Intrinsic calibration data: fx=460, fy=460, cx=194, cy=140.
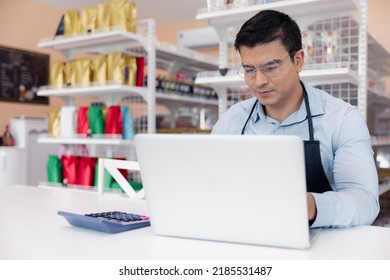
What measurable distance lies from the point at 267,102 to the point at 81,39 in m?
2.82

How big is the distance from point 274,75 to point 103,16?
2.76 metres

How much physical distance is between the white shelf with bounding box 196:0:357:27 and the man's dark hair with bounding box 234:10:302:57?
5.10ft

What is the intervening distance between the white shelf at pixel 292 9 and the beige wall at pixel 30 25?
2.91 meters

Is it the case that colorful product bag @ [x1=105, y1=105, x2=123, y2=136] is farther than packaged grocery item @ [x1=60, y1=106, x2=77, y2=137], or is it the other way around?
packaged grocery item @ [x1=60, y1=106, x2=77, y2=137]

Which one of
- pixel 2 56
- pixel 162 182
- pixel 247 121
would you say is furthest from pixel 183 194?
pixel 2 56

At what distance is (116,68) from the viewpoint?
3768mm

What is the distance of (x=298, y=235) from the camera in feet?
3.02

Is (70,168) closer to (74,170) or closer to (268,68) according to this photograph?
(74,170)

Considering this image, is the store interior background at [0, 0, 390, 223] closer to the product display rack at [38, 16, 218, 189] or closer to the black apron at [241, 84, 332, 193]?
the product display rack at [38, 16, 218, 189]

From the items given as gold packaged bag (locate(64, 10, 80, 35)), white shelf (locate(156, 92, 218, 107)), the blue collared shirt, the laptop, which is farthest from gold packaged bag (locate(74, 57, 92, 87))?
the laptop

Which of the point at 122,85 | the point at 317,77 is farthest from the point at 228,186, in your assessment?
the point at 122,85

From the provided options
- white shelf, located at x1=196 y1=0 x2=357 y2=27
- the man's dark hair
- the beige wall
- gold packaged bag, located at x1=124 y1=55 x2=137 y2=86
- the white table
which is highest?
the beige wall

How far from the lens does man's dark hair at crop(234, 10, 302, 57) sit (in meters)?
1.39

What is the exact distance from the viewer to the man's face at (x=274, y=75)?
1410mm
